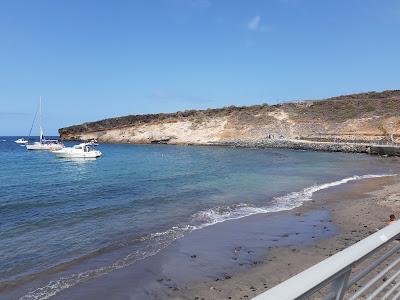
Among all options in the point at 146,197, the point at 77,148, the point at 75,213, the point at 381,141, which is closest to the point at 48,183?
the point at 146,197

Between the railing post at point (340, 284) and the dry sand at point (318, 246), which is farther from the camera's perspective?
the dry sand at point (318, 246)

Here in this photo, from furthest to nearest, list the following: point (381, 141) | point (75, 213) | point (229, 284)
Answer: point (381, 141)
point (75, 213)
point (229, 284)

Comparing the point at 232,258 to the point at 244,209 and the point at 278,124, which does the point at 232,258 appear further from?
the point at 278,124

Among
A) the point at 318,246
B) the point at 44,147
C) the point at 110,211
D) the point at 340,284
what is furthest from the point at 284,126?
the point at 340,284

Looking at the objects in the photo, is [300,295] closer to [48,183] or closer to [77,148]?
[48,183]

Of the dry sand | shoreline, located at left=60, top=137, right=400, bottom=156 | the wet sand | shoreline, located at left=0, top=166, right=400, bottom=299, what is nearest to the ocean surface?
shoreline, located at left=0, top=166, right=400, bottom=299

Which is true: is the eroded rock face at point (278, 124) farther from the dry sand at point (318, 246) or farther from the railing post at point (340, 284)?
the railing post at point (340, 284)

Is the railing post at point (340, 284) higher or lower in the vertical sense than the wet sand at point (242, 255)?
higher

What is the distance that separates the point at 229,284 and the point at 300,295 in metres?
8.61

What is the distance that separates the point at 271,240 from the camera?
563 inches

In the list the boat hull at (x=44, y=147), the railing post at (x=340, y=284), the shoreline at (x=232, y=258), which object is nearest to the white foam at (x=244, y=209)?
the shoreline at (x=232, y=258)

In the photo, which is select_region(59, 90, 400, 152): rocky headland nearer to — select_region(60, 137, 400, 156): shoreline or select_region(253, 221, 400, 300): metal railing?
select_region(60, 137, 400, 156): shoreline

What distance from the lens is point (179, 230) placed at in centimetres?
1589

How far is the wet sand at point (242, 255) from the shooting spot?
9.81 metres
